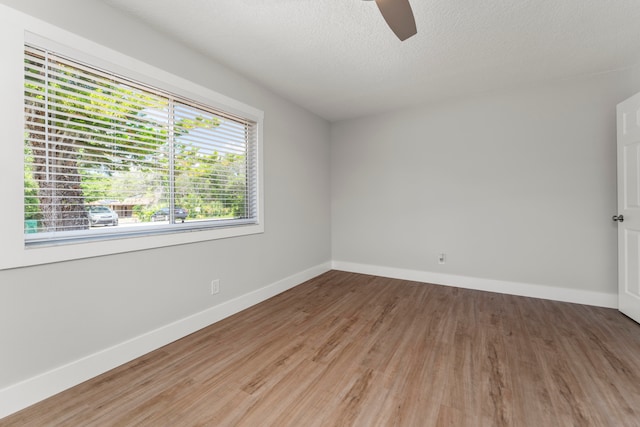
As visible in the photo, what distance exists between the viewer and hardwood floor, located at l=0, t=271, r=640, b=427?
1416 millimetres

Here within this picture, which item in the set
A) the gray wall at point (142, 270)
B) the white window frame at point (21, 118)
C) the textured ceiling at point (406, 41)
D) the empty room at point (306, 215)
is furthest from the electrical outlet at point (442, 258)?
the white window frame at point (21, 118)

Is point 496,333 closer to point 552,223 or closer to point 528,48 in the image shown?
point 552,223

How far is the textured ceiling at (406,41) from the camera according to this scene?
72.6 inches

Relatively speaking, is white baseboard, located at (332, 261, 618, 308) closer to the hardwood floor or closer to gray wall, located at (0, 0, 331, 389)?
the hardwood floor

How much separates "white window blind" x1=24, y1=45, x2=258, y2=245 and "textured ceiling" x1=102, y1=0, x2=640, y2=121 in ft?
1.86

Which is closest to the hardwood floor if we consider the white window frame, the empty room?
the empty room

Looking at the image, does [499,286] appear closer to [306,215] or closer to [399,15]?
[306,215]

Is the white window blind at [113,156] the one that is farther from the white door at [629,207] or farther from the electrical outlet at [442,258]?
the white door at [629,207]

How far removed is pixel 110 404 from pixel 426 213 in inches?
142

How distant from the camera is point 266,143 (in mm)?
3111

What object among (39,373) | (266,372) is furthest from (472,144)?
(39,373)

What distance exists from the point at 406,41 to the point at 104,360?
3.21 m

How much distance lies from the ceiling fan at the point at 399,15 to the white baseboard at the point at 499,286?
2980 mm

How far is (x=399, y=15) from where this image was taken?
1.51 m
